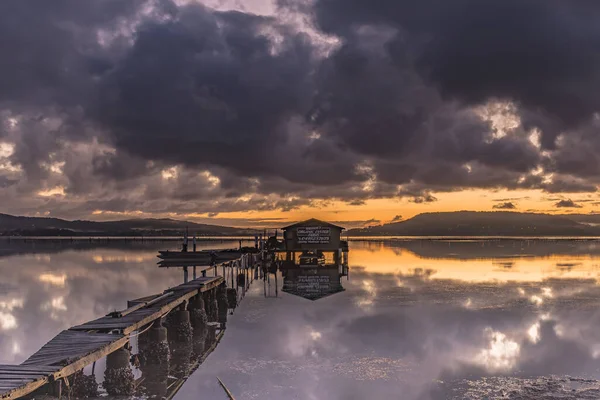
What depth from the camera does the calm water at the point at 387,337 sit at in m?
16.9

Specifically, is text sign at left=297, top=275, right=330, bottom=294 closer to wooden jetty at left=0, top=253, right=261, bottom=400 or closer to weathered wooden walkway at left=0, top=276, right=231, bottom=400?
wooden jetty at left=0, top=253, right=261, bottom=400

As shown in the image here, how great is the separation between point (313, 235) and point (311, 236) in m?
0.23

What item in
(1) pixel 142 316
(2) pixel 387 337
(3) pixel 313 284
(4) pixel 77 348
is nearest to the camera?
A: (4) pixel 77 348

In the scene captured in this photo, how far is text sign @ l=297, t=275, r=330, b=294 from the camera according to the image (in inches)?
1630

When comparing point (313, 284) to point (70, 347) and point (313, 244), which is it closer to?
point (313, 244)

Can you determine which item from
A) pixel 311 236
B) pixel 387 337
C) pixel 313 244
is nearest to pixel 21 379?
pixel 387 337

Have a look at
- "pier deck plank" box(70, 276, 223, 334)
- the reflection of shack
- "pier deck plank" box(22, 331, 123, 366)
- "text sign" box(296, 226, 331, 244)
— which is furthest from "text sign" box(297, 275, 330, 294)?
"pier deck plank" box(22, 331, 123, 366)

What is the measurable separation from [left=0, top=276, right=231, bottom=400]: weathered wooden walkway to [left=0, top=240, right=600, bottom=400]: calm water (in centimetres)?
236

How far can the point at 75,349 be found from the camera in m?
14.1

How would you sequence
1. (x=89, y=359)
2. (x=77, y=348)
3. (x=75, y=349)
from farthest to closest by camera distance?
(x=77, y=348) → (x=75, y=349) → (x=89, y=359)

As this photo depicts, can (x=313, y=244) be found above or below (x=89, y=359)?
above

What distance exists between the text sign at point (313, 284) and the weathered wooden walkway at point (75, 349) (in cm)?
1997

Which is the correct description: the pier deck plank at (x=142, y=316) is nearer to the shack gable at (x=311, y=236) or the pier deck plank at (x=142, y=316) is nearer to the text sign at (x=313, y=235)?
the shack gable at (x=311, y=236)

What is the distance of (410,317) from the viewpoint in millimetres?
28375
